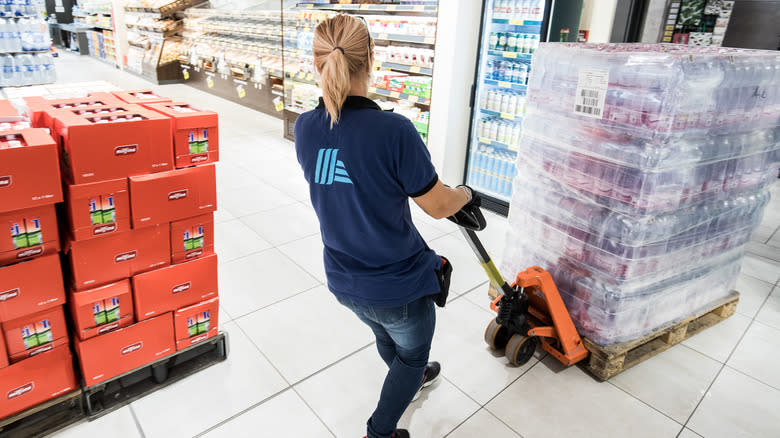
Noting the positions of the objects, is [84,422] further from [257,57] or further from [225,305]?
[257,57]

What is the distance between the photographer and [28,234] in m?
1.86

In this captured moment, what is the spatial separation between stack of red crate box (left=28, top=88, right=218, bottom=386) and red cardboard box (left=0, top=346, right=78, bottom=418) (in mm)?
72

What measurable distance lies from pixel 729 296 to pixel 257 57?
25.8 ft

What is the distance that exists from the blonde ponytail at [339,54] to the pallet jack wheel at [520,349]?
1758 mm

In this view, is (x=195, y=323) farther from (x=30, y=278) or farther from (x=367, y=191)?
(x=367, y=191)

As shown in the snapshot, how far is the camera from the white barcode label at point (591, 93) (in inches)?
93.0

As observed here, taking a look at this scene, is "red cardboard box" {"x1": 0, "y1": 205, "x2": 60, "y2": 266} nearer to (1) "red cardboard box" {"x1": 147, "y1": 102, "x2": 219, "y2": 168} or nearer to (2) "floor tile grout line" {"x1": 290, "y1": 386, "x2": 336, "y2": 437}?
(1) "red cardboard box" {"x1": 147, "y1": 102, "x2": 219, "y2": 168}

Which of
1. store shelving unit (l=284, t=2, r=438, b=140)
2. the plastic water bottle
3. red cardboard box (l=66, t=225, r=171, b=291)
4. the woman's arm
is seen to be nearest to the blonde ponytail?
the woman's arm

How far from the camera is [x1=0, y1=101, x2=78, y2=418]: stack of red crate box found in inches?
69.0

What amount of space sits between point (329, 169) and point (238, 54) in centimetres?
854

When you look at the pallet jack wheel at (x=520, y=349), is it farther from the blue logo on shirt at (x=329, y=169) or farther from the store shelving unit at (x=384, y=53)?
the store shelving unit at (x=384, y=53)

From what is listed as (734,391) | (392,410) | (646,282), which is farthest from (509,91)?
(392,410)

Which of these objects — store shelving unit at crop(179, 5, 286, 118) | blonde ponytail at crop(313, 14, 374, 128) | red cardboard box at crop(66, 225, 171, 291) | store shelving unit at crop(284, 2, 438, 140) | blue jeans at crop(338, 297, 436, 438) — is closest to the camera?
blonde ponytail at crop(313, 14, 374, 128)

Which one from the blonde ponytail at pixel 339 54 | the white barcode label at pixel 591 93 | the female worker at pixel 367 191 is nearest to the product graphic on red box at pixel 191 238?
the female worker at pixel 367 191
